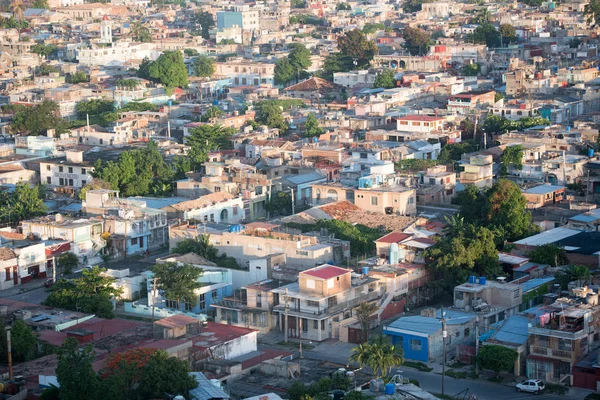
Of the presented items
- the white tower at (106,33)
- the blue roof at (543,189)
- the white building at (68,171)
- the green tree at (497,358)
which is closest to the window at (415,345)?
the green tree at (497,358)

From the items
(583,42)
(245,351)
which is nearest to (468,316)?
(245,351)

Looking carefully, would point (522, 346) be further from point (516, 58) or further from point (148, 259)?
point (516, 58)

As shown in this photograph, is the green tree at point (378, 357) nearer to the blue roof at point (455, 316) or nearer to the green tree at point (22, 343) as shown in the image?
the blue roof at point (455, 316)

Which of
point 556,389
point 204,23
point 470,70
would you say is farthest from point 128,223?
point 204,23

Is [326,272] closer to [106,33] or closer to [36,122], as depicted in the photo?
[36,122]

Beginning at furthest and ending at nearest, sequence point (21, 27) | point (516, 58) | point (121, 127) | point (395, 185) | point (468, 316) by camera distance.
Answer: point (21, 27), point (516, 58), point (121, 127), point (395, 185), point (468, 316)

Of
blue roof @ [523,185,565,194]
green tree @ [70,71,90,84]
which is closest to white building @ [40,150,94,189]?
blue roof @ [523,185,565,194]

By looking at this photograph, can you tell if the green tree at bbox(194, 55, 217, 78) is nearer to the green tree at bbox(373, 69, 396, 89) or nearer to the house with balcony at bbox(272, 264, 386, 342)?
→ the green tree at bbox(373, 69, 396, 89)
